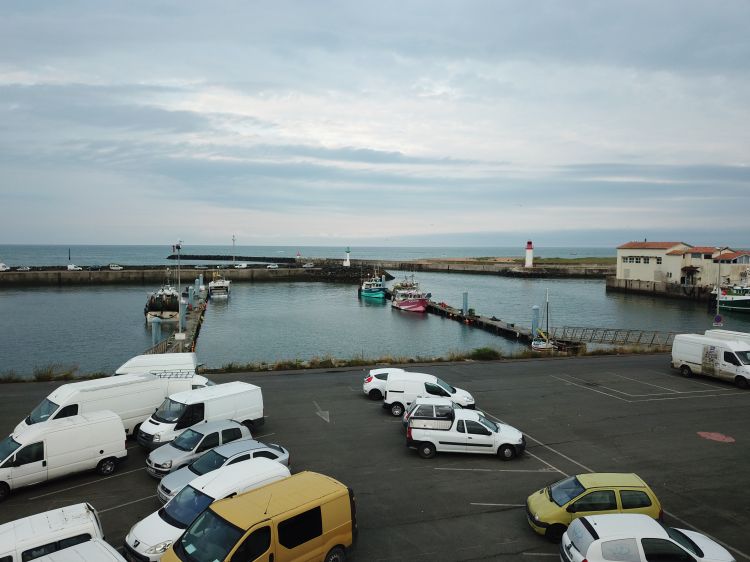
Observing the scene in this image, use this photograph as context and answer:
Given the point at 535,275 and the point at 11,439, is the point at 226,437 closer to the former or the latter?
the point at 11,439

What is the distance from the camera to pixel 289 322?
204 feet

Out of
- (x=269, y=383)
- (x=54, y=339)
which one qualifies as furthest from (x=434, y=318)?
(x=269, y=383)

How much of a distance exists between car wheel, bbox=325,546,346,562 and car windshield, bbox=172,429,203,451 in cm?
565

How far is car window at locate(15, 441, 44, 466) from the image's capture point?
12.0 m

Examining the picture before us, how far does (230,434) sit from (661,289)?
289 feet

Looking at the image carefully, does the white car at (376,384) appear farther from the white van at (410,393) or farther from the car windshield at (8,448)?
the car windshield at (8,448)

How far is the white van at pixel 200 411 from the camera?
14414 mm

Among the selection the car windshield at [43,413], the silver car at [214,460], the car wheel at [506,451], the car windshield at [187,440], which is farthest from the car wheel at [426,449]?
the car windshield at [43,413]

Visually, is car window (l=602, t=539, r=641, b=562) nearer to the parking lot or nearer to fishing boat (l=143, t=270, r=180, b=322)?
the parking lot

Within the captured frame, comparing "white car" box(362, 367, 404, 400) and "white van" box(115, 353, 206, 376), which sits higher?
"white van" box(115, 353, 206, 376)

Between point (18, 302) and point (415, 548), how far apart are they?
3343 inches

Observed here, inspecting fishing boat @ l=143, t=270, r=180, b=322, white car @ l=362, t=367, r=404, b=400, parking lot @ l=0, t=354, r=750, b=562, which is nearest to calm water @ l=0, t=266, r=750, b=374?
fishing boat @ l=143, t=270, r=180, b=322

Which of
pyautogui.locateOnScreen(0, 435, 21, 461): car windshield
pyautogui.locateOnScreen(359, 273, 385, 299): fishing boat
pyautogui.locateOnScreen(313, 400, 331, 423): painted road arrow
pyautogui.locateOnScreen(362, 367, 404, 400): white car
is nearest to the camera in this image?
pyautogui.locateOnScreen(0, 435, 21, 461): car windshield

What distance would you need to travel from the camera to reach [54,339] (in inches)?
1934
